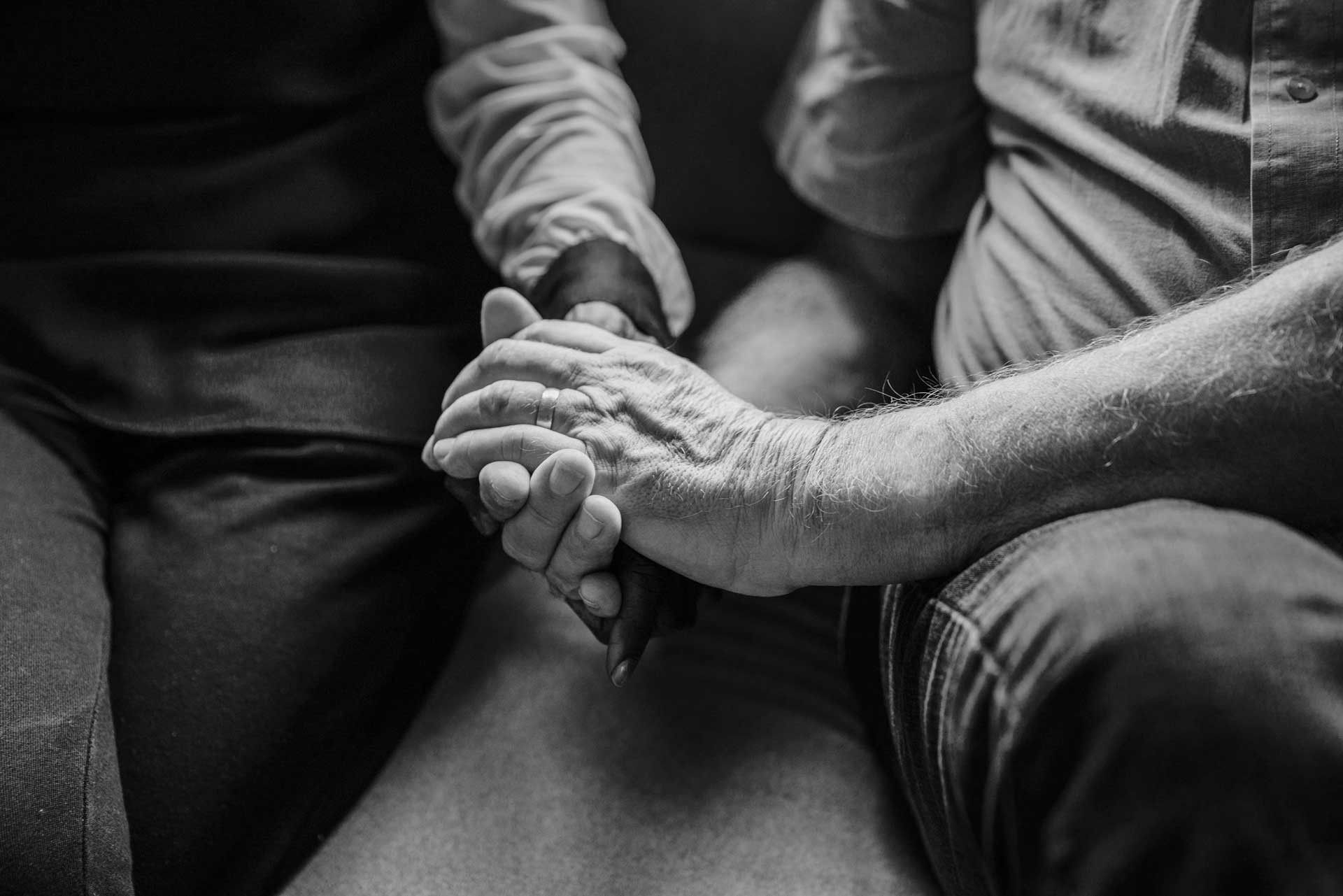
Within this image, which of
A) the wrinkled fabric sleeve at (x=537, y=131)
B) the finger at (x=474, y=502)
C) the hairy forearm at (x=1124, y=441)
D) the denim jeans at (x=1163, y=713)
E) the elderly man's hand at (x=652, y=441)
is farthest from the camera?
the wrinkled fabric sleeve at (x=537, y=131)

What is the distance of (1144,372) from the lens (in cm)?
56

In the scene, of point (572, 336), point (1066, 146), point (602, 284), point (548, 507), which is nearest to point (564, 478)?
point (548, 507)

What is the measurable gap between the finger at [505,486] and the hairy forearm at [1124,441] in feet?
0.65

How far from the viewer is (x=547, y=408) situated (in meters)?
0.71

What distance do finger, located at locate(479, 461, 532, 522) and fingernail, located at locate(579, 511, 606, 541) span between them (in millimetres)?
47

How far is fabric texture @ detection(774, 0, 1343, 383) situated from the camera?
62 centimetres

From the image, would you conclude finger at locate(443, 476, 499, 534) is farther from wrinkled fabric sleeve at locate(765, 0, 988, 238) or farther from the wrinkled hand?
wrinkled fabric sleeve at locate(765, 0, 988, 238)

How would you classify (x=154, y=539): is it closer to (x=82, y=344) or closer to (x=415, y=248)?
(x=82, y=344)

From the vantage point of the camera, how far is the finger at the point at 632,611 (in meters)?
0.69

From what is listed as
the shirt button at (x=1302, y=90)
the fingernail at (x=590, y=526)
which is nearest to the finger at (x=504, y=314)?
the fingernail at (x=590, y=526)

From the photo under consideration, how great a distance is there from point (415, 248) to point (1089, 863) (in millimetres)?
793

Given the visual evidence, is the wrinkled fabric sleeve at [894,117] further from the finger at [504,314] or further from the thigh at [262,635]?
the thigh at [262,635]

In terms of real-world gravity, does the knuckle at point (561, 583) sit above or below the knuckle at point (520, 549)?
below

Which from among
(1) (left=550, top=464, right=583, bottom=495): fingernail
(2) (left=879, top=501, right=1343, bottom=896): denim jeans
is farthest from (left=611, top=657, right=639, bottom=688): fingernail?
(2) (left=879, top=501, right=1343, bottom=896): denim jeans
